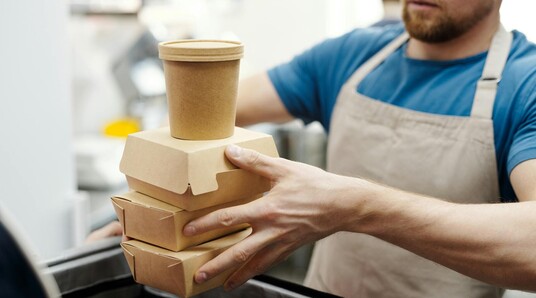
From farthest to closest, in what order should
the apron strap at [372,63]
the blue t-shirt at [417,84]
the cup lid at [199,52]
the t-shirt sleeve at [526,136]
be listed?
1. the apron strap at [372,63]
2. the blue t-shirt at [417,84]
3. the t-shirt sleeve at [526,136]
4. the cup lid at [199,52]

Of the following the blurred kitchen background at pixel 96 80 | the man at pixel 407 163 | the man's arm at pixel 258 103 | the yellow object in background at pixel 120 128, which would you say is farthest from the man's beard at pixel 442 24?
the yellow object in background at pixel 120 128

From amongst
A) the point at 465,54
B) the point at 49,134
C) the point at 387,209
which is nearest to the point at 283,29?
the point at 49,134

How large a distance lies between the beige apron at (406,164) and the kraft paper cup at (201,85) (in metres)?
0.51

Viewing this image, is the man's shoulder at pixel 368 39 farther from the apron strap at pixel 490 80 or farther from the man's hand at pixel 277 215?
the man's hand at pixel 277 215

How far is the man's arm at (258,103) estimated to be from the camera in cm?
156

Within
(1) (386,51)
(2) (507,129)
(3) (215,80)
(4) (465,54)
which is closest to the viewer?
(3) (215,80)

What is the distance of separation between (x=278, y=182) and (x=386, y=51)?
665 mm

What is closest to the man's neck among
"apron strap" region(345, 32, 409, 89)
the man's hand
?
"apron strap" region(345, 32, 409, 89)

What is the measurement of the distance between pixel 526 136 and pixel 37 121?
137 cm

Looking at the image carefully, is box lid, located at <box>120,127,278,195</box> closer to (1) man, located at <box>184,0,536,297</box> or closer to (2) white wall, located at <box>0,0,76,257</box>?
(1) man, located at <box>184,0,536,297</box>

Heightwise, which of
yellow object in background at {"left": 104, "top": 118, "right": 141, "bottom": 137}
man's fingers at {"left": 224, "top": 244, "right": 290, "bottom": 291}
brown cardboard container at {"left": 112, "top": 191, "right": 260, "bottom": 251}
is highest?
brown cardboard container at {"left": 112, "top": 191, "right": 260, "bottom": 251}

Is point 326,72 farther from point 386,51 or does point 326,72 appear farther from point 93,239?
point 93,239

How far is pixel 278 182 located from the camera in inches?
38.0

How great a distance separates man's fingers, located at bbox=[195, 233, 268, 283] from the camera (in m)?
0.93
